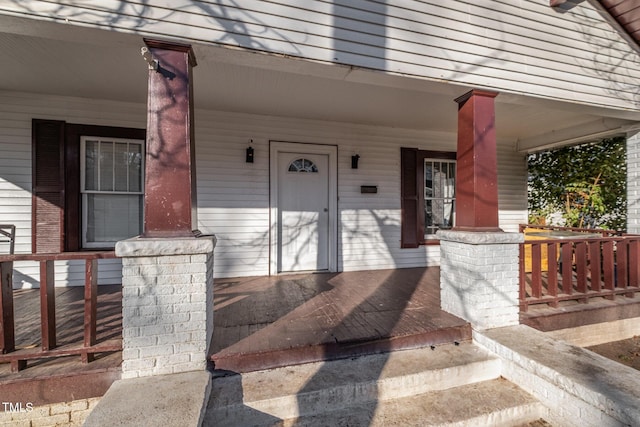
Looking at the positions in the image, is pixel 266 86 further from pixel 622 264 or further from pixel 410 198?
pixel 622 264

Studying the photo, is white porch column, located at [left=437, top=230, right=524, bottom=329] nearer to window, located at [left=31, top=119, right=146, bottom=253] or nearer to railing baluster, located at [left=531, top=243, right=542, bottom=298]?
railing baluster, located at [left=531, top=243, right=542, bottom=298]

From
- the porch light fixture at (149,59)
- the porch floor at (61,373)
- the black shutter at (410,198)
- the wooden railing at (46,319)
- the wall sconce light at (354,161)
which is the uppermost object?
the porch light fixture at (149,59)

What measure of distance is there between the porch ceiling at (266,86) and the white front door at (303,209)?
0.61 meters

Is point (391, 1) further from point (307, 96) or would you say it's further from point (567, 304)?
point (567, 304)

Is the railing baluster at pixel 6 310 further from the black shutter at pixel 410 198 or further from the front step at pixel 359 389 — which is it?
the black shutter at pixel 410 198

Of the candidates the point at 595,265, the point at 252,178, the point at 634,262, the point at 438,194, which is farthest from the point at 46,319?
the point at 634,262

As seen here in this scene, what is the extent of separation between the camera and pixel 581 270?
3164mm

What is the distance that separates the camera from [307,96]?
347 cm

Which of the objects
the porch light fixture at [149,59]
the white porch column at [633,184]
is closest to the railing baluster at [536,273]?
the white porch column at [633,184]

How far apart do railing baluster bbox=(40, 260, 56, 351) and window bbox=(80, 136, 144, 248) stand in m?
1.97

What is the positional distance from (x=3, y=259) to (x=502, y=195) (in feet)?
21.3

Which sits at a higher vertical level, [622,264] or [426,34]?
[426,34]

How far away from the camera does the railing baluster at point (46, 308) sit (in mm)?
1917

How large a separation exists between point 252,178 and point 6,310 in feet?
9.11
